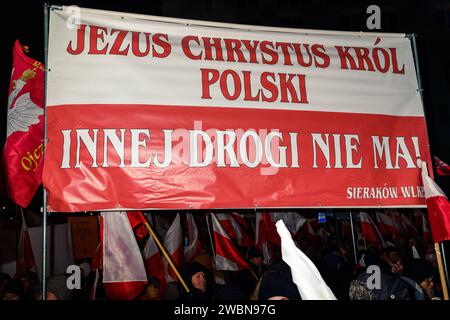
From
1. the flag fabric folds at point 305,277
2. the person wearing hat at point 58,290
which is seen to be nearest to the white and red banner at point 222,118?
the flag fabric folds at point 305,277

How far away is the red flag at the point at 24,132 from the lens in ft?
13.0

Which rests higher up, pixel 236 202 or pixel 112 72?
pixel 112 72

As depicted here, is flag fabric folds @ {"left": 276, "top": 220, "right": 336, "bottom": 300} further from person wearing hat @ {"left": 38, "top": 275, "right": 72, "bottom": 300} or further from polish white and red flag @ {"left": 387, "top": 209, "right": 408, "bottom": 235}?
polish white and red flag @ {"left": 387, "top": 209, "right": 408, "bottom": 235}

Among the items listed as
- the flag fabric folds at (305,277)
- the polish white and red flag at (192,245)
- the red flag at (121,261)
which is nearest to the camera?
the flag fabric folds at (305,277)

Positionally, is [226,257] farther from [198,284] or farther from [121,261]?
[121,261]

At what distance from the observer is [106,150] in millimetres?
3871

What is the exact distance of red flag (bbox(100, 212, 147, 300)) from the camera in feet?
15.6

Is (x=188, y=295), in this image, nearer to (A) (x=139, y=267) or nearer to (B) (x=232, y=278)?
(A) (x=139, y=267)

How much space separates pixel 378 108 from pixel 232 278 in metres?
4.17

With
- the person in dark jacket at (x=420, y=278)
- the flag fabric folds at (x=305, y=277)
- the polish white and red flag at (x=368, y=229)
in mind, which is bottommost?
the person in dark jacket at (x=420, y=278)

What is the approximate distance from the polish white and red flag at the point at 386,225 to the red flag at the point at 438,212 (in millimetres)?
7334

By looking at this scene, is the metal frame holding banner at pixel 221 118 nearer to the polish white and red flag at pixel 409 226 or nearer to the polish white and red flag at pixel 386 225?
the polish white and red flag at pixel 386 225

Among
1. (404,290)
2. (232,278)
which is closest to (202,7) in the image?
(232,278)
